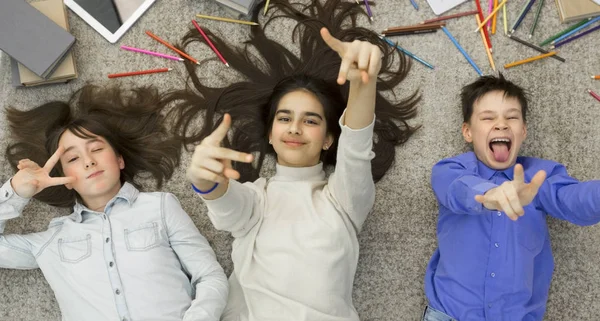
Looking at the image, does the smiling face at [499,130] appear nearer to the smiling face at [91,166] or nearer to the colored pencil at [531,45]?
the colored pencil at [531,45]

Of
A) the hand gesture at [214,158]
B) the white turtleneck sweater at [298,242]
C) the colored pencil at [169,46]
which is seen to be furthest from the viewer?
the colored pencil at [169,46]

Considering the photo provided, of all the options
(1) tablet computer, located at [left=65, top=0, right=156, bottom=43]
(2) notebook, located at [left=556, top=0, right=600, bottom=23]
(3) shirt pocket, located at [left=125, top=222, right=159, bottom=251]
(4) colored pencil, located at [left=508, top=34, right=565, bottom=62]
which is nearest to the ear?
(4) colored pencil, located at [left=508, top=34, right=565, bottom=62]

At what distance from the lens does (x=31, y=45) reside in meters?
1.47

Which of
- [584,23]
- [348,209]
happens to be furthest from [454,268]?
[584,23]

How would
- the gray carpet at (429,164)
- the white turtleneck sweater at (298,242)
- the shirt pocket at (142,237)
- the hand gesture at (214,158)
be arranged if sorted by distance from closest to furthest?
the hand gesture at (214,158)
the white turtleneck sweater at (298,242)
the shirt pocket at (142,237)
the gray carpet at (429,164)

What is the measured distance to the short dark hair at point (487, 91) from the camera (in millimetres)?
1326

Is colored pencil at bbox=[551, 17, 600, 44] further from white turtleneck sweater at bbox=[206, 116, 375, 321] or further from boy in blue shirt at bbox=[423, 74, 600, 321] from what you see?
white turtleneck sweater at bbox=[206, 116, 375, 321]

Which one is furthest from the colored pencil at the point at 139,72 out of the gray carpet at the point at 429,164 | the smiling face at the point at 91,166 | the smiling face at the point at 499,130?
the smiling face at the point at 499,130

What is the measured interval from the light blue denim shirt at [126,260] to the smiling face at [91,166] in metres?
0.03

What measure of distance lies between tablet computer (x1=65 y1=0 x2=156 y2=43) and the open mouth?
99 centimetres

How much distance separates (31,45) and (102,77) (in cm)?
19

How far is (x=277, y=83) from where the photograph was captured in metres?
1.47

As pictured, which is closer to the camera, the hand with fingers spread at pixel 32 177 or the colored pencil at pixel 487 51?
the hand with fingers spread at pixel 32 177

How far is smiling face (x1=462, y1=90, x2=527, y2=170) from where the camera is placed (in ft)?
4.23
